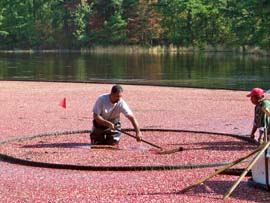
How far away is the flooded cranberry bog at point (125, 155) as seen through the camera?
732 centimetres

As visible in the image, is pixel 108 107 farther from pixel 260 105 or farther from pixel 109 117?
pixel 260 105

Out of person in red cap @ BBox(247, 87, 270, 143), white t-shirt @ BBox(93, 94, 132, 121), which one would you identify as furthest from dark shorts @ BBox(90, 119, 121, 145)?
person in red cap @ BBox(247, 87, 270, 143)

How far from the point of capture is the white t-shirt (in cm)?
1026

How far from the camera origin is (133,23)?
73.8 meters

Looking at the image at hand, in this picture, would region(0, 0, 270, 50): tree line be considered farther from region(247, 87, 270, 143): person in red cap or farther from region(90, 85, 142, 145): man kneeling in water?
region(90, 85, 142, 145): man kneeling in water

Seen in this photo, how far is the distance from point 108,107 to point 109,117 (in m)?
0.22

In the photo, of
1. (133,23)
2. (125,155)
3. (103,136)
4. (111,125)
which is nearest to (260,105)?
(125,155)

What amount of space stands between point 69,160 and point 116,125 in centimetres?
150

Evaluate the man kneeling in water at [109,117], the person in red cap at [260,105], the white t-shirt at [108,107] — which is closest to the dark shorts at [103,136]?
the man kneeling in water at [109,117]

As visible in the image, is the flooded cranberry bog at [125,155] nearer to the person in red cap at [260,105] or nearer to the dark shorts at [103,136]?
the dark shorts at [103,136]

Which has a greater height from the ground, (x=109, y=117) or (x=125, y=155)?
(x=109, y=117)

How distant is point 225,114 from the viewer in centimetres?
1591

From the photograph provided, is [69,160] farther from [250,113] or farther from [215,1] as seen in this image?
[215,1]

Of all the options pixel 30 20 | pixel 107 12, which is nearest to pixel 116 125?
pixel 107 12
